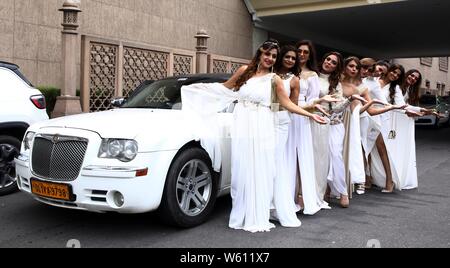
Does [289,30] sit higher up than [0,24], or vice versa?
[289,30]

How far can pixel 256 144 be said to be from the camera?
4.33m

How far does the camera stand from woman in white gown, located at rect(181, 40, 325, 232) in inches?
169

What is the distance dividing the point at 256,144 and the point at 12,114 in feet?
10.4

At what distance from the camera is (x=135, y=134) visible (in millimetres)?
3787

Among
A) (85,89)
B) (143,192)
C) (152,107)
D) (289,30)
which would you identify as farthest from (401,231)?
(289,30)

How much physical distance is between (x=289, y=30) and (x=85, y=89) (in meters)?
10.8

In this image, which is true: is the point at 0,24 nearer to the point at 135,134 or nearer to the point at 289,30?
the point at 135,134

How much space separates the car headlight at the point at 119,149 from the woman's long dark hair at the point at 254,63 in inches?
53.3

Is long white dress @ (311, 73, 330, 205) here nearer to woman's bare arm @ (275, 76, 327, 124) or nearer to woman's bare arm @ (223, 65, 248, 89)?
woman's bare arm @ (275, 76, 327, 124)

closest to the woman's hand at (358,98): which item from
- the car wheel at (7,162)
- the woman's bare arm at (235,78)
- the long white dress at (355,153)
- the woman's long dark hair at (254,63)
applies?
the long white dress at (355,153)

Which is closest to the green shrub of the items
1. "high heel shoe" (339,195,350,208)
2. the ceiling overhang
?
"high heel shoe" (339,195,350,208)

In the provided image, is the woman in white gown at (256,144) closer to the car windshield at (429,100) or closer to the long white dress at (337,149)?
the long white dress at (337,149)

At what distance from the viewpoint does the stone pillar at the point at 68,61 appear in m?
8.95

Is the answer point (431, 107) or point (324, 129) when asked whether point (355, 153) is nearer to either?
point (324, 129)
